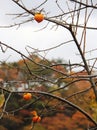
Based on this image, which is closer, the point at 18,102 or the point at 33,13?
the point at 33,13

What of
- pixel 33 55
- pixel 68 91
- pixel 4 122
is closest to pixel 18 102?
pixel 4 122

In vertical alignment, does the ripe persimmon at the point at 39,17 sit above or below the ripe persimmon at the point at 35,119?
above

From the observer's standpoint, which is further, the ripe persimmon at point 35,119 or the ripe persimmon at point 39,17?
the ripe persimmon at point 35,119

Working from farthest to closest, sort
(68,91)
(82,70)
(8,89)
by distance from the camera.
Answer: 1. (68,91)
2. (82,70)
3. (8,89)

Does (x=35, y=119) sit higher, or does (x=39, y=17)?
(x=39, y=17)

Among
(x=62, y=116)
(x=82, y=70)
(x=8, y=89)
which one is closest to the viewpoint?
(x=8, y=89)

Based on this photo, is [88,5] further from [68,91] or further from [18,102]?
[68,91]

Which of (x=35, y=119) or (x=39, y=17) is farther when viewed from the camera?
(x=35, y=119)

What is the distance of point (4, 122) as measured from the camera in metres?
26.3

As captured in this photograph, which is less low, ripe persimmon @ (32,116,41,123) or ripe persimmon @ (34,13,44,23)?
ripe persimmon @ (34,13,44,23)

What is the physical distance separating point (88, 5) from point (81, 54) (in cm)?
44

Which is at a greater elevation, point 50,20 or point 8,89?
point 50,20

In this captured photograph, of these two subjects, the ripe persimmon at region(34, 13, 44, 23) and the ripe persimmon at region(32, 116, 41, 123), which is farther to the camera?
the ripe persimmon at region(32, 116, 41, 123)

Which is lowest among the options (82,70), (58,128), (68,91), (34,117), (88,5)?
(34,117)
